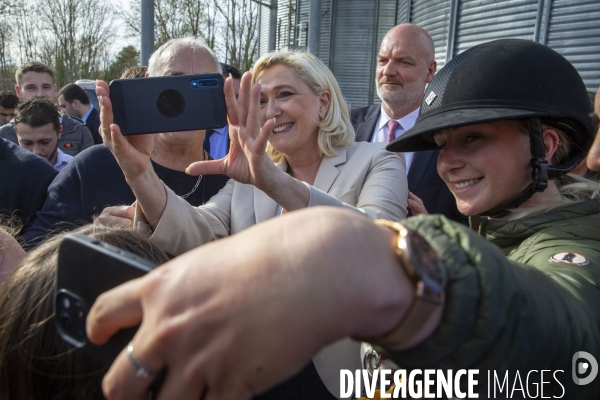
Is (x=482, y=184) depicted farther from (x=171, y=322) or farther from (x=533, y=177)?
(x=171, y=322)

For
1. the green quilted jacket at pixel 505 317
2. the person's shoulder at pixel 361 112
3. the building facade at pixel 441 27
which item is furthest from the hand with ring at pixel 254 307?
the building facade at pixel 441 27

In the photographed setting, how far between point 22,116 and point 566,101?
15.7 feet

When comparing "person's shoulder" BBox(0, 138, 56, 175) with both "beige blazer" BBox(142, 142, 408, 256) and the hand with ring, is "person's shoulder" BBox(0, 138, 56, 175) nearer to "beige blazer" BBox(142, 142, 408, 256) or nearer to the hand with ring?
"beige blazer" BBox(142, 142, 408, 256)

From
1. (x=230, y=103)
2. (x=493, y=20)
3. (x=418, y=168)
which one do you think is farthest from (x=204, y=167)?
(x=493, y=20)

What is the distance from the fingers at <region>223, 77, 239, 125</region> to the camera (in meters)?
1.88

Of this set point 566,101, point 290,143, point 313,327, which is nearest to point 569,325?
point 313,327

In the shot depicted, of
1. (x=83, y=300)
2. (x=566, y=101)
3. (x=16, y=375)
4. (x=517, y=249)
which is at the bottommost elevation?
(x=16, y=375)

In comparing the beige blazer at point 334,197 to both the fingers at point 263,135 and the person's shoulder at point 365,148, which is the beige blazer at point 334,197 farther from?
the fingers at point 263,135

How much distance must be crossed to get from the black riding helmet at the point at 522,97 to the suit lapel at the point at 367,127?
236cm

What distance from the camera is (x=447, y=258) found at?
73 cm

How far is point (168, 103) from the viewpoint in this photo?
1.89 m

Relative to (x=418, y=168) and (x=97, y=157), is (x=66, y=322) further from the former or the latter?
(x=418, y=168)

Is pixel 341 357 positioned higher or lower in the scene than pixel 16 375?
lower

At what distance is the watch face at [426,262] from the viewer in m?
0.67
